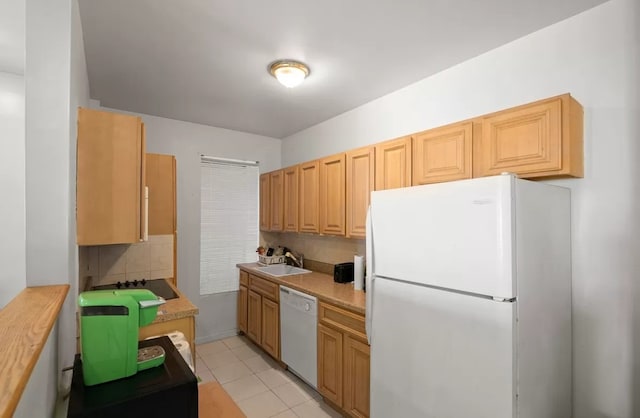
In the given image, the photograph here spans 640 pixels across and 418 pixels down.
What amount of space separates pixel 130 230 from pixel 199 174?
81.3 inches

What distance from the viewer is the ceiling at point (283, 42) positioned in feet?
5.41

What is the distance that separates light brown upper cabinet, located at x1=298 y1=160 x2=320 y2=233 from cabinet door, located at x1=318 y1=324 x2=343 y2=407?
3.34 feet

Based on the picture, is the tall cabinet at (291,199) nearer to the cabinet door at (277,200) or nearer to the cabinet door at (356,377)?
the cabinet door at (277,200)

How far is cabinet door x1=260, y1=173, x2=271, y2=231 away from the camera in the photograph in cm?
390

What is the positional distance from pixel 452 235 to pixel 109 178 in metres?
1.78

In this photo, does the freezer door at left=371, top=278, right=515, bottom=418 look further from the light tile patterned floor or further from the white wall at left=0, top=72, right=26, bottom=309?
the white wall at left=0, top=72, right=26, bottom=309

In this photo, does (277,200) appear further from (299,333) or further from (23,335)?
(23,335)

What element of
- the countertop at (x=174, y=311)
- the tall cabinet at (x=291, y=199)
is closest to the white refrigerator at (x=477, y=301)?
the countertop at (x=174, y=311)

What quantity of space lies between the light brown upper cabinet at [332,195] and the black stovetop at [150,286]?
4.67 feet

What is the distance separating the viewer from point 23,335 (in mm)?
735

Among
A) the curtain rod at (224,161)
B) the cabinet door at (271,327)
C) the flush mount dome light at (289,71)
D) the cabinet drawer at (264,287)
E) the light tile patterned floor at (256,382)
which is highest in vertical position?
the flush mount dome light at (289,71)

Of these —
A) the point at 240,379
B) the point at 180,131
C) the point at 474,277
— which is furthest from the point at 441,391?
the point at 180,131

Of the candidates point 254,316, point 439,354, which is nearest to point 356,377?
point 439,354

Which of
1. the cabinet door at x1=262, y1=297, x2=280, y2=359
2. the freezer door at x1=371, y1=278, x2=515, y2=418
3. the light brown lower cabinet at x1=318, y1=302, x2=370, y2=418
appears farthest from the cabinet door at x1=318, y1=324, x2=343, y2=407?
the cabinet door at x1=262, y1=297, x2=280, y2=359
